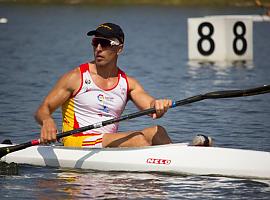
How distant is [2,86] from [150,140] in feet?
40.2

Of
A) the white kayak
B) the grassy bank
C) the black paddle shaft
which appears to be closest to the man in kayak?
the white kayak

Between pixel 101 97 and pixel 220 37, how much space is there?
662 inches

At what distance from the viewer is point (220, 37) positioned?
3070 centimetres

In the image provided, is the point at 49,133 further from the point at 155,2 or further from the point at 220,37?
the point at 155,2

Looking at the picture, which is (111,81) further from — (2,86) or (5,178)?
(2,86)

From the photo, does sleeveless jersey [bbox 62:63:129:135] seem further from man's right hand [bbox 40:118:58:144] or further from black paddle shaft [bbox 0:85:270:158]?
man's right hand [bbox 40:118:58:144]

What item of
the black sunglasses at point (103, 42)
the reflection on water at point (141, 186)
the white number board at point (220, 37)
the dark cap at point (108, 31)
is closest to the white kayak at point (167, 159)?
the reflection on water at point (141, 186)

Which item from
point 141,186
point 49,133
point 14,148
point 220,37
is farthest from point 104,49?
point 220,37

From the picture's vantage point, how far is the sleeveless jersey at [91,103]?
46.5 feet

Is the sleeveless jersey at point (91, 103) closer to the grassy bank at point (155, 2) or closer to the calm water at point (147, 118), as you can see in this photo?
the calm water at point (147, 118)

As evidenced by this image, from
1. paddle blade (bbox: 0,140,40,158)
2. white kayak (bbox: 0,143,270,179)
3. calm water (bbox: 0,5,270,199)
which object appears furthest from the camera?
paddle blade (bbox: 0,140,40,158)

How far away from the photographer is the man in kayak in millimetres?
14000

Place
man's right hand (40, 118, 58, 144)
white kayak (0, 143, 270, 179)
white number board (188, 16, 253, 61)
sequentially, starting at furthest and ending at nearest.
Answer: white number board (188, 16, 253, 61) → white kayak (0, 143, 270, 179) → man's right hand (40, 118, 58, 144)

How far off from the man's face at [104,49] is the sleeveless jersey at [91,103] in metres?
0.26
